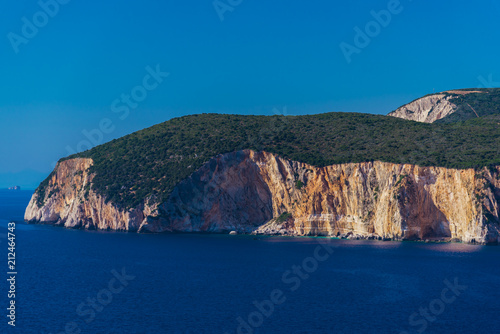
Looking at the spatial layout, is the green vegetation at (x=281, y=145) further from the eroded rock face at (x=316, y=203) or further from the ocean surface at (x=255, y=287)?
the ocean surface at (x=255, y=287)

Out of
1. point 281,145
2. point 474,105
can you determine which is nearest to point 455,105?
point 474,105

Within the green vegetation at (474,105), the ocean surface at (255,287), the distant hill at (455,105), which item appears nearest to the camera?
the ocean surface at (255,287)

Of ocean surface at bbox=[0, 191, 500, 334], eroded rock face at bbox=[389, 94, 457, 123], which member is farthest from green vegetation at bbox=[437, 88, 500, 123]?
ocean surface at bbox=[0, 191, 500, 334]

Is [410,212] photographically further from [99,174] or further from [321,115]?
[99,174]

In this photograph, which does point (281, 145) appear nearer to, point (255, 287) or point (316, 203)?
point (316, 203)

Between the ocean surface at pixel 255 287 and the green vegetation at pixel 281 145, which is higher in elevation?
the green vegetation at pixel 281 145

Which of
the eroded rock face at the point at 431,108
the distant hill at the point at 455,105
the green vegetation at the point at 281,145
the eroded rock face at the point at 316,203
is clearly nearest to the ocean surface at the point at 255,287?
the eroded rock face at the point at 316,203
